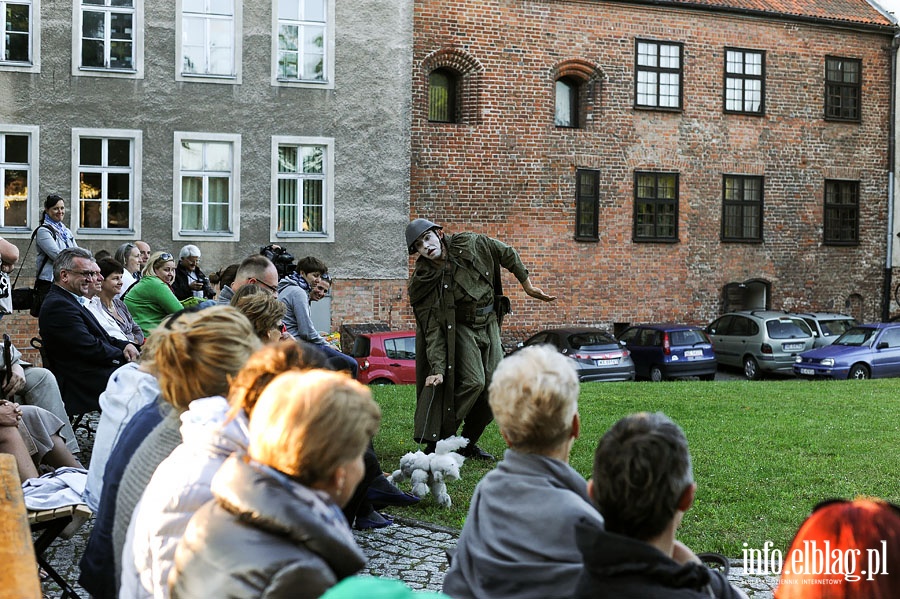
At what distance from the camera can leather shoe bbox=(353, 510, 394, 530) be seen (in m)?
7.36

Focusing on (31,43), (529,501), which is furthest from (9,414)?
(31,43)

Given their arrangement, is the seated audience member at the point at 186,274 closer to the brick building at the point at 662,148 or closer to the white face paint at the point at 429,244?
the white face paint at the point at 429,244

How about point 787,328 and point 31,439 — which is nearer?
point 31,439

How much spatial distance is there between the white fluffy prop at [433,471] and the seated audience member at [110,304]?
3186mm

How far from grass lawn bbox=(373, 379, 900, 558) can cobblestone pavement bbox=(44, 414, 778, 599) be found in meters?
0.30

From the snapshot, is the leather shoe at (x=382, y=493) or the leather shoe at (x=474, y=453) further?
the leather shoe at (x=474, y=453)

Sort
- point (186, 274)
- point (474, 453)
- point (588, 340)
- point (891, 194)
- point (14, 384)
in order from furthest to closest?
point (891, 194), point (588, 340), point (186, 274), point (474, 453), point (14, 384)

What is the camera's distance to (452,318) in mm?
9648

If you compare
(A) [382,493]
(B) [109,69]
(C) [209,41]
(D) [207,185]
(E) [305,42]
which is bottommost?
(A) [382,493]

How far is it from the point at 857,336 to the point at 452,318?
65.5 feet

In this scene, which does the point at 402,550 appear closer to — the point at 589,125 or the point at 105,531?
the point at 105,531

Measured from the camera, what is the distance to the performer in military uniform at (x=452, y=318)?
9.57 m

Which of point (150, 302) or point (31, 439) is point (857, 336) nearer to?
point (150, 302)

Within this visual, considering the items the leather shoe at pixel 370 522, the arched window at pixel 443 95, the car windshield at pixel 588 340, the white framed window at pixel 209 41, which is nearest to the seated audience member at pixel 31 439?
the leather shoe at pixel 370 522
